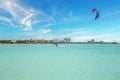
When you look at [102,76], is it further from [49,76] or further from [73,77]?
[49,76]

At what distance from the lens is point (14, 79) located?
8.41 meters

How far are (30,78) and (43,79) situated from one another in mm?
621

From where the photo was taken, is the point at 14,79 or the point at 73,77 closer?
the point at 14,79

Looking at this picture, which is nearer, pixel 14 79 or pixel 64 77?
pixel 14 79

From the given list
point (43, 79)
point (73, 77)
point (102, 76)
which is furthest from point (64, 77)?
point (102, 76)

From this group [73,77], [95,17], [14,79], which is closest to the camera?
[14,79]

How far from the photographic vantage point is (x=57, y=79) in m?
8.50

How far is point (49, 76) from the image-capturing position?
9.11 metres

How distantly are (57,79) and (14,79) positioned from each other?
1.82m

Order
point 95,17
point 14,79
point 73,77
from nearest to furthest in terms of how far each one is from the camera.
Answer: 1. point 14,79
2. point 73,77
3. point 95,17

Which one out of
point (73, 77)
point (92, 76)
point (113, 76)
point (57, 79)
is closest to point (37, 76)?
point (57, 79)

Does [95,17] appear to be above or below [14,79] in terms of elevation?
above

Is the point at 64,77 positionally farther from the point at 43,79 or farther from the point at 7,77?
the point at 7,77

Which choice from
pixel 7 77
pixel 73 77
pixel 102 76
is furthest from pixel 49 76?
pixel 102 76
